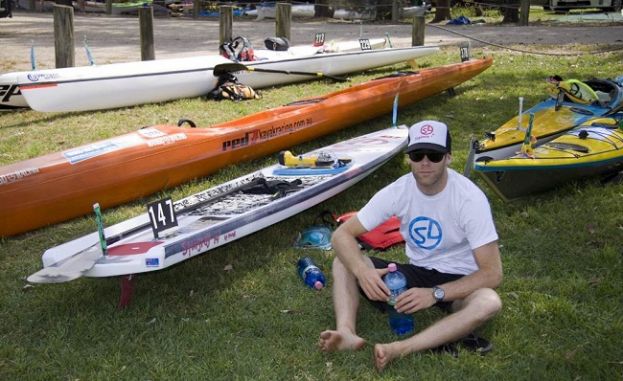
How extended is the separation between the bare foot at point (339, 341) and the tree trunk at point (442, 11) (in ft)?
55.3

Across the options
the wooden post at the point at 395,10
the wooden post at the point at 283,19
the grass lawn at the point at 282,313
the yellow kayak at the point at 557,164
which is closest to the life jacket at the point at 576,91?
the yellow kayak at the point at 557,164

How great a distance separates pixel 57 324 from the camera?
137 inches

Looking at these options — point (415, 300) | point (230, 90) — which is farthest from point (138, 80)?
point (415, 300)

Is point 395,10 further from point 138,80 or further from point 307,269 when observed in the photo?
point 307,269

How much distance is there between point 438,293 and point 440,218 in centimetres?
37

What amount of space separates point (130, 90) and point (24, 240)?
3345mm

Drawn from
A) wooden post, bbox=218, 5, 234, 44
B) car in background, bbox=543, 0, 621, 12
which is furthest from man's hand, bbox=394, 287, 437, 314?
car in background, bbox=543, 0, 621, 12

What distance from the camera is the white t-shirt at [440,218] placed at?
3.07 meters

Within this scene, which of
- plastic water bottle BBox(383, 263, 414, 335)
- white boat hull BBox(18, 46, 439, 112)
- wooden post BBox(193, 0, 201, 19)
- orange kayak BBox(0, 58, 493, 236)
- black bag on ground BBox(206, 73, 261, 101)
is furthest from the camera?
wooden post BBox(193, 0, 201, 19)

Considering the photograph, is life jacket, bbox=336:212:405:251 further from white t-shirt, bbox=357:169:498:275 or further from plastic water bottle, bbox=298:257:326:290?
white t-shirt, bbox=357:169:498:275

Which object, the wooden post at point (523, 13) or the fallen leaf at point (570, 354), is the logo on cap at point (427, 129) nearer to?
the fallen leaf at point (570, 354)

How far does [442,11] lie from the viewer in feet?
61.5

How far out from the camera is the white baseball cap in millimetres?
3037

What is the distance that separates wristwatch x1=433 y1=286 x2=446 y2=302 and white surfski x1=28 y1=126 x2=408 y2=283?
1.36 meters
